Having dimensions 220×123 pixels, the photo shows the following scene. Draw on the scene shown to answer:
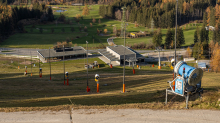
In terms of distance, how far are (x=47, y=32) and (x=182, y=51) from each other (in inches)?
3841

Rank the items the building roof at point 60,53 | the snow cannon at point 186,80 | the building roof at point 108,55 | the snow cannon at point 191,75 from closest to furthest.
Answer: the snow cannon at point 186,80
the snow cannon at point 191,75
the building roof at point 108,55
the building roof at point 60,53

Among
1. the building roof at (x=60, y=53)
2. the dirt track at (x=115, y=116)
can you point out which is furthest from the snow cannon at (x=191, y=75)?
the building roof at (x=60, y=53)

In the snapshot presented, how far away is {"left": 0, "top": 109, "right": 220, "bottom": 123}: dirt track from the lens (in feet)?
68.5

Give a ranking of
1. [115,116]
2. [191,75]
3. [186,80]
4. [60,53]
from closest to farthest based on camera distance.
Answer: [115,116]
[191,75]
[186,80]
[60,53]

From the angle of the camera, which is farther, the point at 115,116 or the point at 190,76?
the point at 190,76

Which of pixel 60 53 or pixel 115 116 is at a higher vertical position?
pixel 60 53

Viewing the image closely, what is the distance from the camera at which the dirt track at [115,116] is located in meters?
20.9

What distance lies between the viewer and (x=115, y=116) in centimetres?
2169

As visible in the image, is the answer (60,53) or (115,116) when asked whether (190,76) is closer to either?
(115,116)

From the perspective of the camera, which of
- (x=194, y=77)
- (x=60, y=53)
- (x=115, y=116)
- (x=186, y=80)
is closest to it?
(x=115, y=116)

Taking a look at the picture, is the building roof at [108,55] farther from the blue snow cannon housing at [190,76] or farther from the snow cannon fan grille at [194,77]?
the snow cannon fan grille at [194,77]

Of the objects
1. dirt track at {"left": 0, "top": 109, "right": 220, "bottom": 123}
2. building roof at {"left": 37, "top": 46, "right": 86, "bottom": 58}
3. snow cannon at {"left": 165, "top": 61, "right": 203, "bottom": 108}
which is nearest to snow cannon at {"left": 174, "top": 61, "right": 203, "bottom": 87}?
snow cannon at {"left": 165, "top": 61, "right": 203, "bottom": 108}

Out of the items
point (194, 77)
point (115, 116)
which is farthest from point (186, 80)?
point (115, 116)

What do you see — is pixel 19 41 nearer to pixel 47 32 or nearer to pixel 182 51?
pixel 47 32
